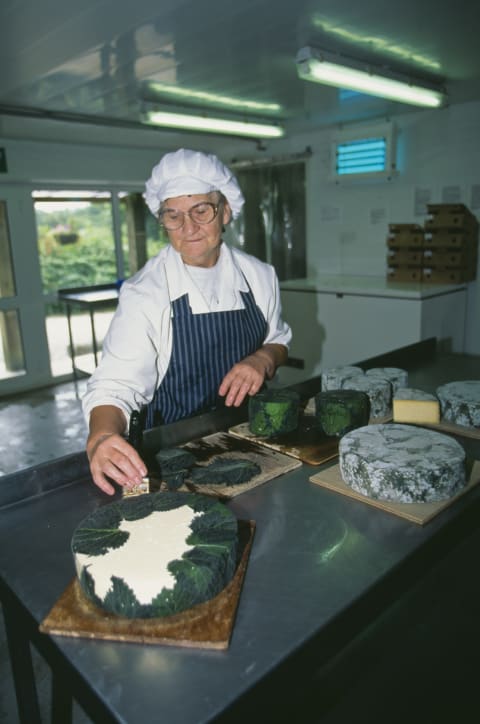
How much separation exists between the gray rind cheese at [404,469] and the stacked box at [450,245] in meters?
3.61

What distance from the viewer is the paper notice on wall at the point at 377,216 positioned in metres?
5.32

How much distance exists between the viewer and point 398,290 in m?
4.20

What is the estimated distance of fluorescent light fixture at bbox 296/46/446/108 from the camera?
116 inches

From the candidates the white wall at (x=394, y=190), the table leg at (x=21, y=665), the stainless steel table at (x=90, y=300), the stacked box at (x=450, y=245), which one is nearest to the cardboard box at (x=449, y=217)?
the stacked box at (x=450, y=245)

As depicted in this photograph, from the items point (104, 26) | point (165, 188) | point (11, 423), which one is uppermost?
point (104, 26)

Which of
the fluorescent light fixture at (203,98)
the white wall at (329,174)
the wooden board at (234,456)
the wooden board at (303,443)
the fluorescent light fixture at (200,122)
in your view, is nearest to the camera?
the wooden board at (234,456)

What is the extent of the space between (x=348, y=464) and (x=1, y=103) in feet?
13.7

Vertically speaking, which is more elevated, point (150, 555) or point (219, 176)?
point (219, 176)

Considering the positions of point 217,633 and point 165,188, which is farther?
point 165,188

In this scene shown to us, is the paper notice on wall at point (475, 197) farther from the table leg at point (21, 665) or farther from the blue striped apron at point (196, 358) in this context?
the table leg at point (21, 665)

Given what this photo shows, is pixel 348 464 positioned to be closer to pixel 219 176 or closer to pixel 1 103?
pixel 219 176

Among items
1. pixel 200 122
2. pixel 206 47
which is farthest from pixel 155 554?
pixel 200 122

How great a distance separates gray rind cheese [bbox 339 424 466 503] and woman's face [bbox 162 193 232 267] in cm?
83

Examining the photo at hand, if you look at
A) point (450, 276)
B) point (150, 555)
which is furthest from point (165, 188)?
point (450, 276)
